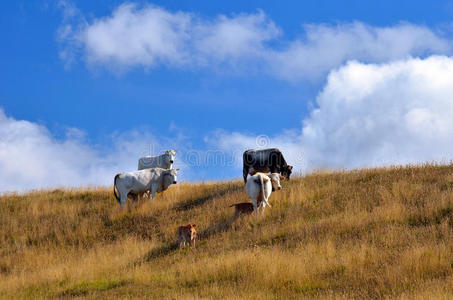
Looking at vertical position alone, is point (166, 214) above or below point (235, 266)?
above

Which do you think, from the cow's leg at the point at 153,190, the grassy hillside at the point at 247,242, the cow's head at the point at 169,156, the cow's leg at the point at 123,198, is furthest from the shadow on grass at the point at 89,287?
the cow's head at the point at 169,156

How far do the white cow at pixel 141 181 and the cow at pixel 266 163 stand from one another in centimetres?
383

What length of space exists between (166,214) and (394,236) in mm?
10248


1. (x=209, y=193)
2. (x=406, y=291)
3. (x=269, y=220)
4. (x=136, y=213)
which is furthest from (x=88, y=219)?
(x=406, y=291)

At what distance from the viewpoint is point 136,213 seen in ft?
70.4

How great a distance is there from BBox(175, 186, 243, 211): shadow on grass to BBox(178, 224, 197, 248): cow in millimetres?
4672

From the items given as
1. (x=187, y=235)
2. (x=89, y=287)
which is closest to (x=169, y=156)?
(x=187, y=235)

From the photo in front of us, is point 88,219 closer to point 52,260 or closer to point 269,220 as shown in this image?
point 52,260

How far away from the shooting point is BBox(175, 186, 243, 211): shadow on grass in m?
21.7

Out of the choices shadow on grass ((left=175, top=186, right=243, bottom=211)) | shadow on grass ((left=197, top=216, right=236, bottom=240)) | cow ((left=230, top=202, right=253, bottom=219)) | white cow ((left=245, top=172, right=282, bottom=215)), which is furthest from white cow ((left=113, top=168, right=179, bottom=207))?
white cow ((left=245, top=172, right=282, bottom=215))

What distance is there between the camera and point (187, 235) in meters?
16.8

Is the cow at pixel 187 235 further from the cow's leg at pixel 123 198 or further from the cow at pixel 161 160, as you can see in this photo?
the cow at pixel 161 160

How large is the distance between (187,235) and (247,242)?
2368 millimetres

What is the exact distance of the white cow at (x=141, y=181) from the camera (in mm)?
22391
